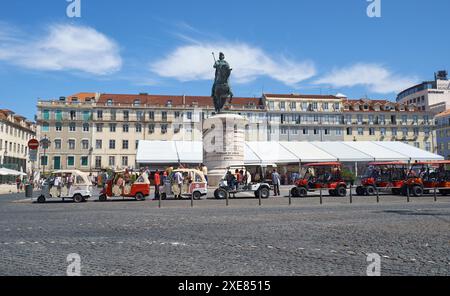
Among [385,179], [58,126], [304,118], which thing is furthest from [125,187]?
[304,118]

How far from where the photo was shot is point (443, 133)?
83.4 meters

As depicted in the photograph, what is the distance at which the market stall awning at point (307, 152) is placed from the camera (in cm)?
3803

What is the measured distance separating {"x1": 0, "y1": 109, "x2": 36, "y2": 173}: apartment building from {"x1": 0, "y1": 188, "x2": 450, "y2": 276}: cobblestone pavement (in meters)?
56.4

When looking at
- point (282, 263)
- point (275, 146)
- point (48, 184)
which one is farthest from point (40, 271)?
point (275, 146)

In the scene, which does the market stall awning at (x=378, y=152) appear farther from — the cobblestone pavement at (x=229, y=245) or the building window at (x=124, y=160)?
the building window at (x=124, y=160)

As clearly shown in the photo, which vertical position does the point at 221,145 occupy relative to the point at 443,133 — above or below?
below

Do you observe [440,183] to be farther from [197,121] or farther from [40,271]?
[197,121]

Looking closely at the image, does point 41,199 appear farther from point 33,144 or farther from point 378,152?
point 378,152

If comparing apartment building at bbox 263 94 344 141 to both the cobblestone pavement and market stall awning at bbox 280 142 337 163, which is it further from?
the cobblestone pavement

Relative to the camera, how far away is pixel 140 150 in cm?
3900

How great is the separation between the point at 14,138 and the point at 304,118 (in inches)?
2131

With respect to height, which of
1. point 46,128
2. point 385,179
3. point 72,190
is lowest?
point 72,190

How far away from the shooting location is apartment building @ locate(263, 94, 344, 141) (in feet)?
260

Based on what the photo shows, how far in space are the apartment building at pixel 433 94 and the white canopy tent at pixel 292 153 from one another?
187 feet
